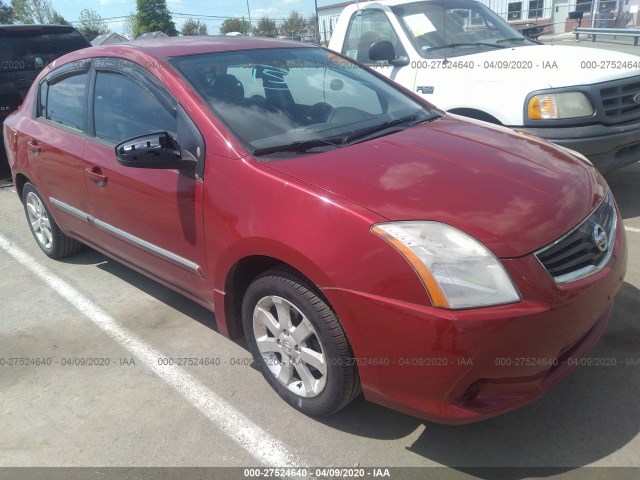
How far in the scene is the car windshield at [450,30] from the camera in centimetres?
518

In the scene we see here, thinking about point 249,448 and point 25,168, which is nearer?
point 249,448

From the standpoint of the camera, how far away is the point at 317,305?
227 cm

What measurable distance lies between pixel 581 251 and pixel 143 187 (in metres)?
2.21

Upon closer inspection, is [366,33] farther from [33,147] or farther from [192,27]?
[192,27]

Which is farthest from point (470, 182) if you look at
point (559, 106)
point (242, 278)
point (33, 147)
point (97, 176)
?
point (33, 147)

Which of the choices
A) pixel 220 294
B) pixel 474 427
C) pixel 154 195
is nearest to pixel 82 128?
pixel 154 195

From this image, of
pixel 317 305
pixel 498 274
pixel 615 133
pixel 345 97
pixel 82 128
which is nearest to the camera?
pixel 498 274

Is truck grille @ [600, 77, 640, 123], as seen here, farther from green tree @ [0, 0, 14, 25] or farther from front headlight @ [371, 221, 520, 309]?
green tree @ [0, 0, 14, 25]

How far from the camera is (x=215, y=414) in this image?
8.85 feet

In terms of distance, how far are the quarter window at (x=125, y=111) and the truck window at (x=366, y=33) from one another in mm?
2898

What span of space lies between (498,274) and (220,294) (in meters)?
1.40

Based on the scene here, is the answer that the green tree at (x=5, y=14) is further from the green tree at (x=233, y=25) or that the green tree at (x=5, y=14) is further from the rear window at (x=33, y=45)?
the rear window at (x=33, y=45)

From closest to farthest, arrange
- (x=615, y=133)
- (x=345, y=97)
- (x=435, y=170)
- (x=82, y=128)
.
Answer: (x=435, y=170)
(x=345, y=97)
(x=82, y=128)
(x=615, y=133)

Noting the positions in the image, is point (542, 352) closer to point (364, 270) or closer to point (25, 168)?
point (364, 270)
